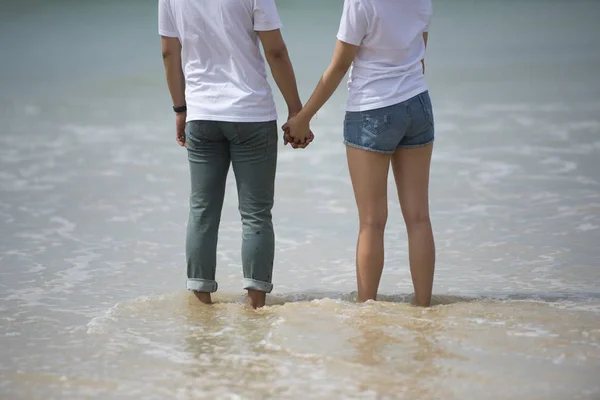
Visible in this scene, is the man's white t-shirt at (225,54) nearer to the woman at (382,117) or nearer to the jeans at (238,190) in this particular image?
the jeans at (238,190)

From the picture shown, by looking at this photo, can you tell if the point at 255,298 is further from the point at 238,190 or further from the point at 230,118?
the point at 230,118

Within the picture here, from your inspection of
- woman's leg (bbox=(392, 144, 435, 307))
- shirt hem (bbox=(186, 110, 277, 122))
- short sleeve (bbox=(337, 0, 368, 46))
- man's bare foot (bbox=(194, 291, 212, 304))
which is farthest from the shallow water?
short sleeve (bbox=(337, 0, 368, 46))

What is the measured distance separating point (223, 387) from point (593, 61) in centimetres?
904

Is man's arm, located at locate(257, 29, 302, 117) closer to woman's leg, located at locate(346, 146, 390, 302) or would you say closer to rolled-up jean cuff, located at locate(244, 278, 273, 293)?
woman's leg, located at locate(346, 146, 390, 302)

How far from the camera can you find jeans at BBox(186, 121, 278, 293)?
3.34 metres

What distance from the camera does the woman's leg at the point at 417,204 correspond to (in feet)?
10.9

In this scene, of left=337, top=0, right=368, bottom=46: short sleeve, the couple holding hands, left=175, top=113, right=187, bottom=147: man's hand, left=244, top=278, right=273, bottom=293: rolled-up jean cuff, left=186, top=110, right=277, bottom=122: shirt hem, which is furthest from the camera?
left=175, top=113, right=187, bottom=147: man's hand

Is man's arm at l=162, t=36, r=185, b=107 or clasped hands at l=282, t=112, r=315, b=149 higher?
man's arm at l=162, t=36, r=185, b=107

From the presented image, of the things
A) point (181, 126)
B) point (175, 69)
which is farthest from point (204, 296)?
point (175, 69)

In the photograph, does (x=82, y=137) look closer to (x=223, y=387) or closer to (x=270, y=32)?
(x=270, y=32)

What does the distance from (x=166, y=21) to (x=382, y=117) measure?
85 centimetres

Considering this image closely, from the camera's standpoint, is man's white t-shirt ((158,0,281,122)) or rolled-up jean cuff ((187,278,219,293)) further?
rolled-up jean cuff ((187,278,219,293))

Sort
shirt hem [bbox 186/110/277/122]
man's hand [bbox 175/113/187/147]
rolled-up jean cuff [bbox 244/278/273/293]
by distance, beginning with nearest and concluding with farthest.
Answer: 1. shirt hem [bbox 186/110/277/122]
2. rolled-up jean cuff [bbox 244/278/273/293]
3. man's hand [bbox 175/113/187/147]

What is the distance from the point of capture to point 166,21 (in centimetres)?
339
